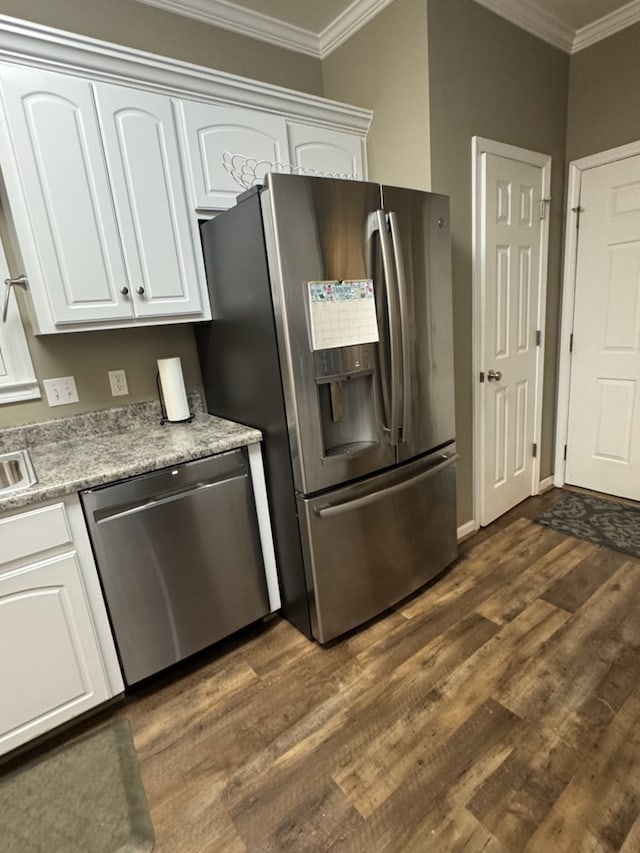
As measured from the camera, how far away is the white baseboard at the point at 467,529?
2.54 metres

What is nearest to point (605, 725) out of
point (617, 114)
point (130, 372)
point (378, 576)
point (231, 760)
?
point (378, 576)

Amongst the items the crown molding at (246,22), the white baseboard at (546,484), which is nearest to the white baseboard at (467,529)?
the white baseboard at (546,484)

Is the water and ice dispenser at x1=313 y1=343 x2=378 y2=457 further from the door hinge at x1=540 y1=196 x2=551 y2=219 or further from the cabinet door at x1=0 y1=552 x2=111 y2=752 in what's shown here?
the door hinge at x1=540 y1=196 x2=551 y2=219

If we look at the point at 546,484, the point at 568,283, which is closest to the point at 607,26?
the point at 568,283

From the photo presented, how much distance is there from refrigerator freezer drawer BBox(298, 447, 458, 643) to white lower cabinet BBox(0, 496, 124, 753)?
0.78m

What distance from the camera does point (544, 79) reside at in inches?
95.1

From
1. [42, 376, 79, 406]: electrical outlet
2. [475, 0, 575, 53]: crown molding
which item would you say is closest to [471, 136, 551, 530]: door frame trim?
[475, 0, 575, 53]: crown molding

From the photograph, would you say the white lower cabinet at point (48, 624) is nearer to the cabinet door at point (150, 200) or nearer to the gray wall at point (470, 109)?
the cabinet door at point (150, 200)

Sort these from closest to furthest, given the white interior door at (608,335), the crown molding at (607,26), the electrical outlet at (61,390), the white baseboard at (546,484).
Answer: the electrical outlet at (61,390) → the crown molding at (607,26) → the white interior door at (608,335) → the white baseboard at (546,484)

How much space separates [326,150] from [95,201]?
1101 millimetres

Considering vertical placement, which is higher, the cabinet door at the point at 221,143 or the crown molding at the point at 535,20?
the crown molding at the point at 535,20

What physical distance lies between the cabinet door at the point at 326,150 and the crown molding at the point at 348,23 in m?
0.53

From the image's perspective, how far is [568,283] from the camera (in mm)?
2793

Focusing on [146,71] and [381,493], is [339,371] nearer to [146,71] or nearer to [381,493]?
[381,493]
